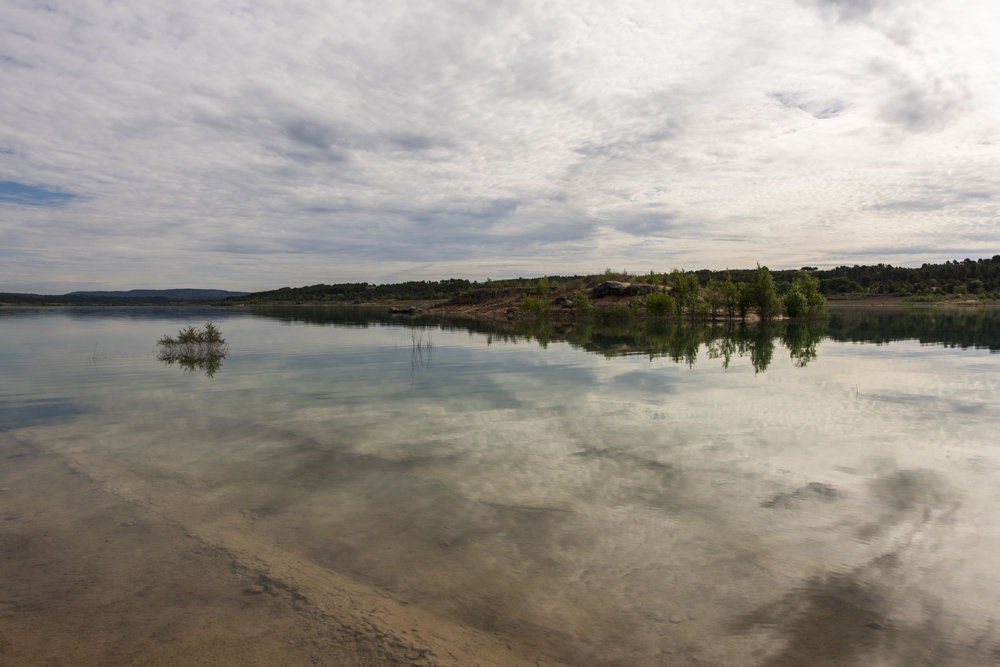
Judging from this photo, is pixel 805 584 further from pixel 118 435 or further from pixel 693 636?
pixel 118 435

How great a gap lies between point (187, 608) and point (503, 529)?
13.3ft

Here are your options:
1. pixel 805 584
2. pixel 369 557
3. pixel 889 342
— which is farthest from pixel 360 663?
pixel 889 342

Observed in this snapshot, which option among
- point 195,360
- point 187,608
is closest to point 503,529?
point 187,608

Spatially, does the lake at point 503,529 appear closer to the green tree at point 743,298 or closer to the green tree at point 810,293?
the green tree at point 743,298

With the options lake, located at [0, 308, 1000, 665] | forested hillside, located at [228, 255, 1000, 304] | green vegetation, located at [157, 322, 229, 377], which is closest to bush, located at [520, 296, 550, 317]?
forested hillside, located at [228, 255, 1000, 304]

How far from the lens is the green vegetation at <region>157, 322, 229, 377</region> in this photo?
2650cm

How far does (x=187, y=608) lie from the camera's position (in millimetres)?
5543

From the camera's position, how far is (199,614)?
5.43 meters

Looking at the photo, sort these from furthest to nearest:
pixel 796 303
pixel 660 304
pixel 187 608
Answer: pixel 796 303, pixel 660 304, pixel 187 608

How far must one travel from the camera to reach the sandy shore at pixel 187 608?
484 centimetres

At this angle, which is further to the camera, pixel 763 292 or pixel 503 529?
pixel 763 292

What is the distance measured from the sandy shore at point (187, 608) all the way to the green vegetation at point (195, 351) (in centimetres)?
1946

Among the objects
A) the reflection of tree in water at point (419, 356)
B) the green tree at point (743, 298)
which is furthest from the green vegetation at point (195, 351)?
the green tree at point (743, 298)

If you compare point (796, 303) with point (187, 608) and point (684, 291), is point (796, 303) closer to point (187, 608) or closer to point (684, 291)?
point (684, 291)
